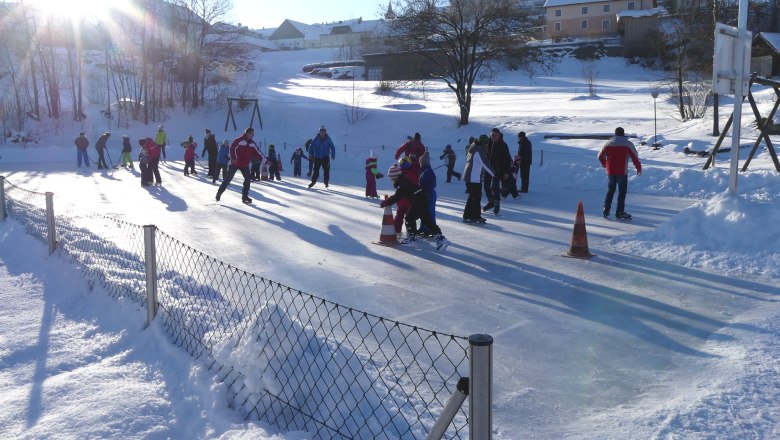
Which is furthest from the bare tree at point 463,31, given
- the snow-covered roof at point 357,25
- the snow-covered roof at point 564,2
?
the snow-covered roof at point 357,25

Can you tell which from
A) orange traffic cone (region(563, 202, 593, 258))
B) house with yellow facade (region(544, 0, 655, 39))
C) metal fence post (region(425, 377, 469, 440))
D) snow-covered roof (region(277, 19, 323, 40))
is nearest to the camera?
metal fence post (region(425, 377, 469, 440))

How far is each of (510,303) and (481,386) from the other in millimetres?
4743

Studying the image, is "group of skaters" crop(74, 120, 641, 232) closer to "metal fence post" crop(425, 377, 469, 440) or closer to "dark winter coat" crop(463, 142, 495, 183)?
"dark winter coat" crop(463, 142, 495, 183)

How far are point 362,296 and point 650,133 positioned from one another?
20744mm

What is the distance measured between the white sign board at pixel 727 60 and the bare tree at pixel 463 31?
70.5ft

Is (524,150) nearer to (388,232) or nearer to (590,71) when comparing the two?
(388,232)

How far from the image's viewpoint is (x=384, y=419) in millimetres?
4203

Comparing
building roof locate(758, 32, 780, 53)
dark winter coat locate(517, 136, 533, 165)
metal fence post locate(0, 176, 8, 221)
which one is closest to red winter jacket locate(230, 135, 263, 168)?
metal fence post locate(0, 176, 8, 221)

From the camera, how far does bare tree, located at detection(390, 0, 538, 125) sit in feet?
103

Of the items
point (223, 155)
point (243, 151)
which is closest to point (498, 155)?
point (243, 151)

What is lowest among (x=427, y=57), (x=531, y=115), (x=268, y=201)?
(x=268, y=201)

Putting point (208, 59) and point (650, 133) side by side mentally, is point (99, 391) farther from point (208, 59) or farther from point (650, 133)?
point (208, 59)

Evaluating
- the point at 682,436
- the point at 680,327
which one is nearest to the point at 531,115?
the point at 680,327

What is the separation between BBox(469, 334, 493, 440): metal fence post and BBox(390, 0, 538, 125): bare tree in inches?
1167
